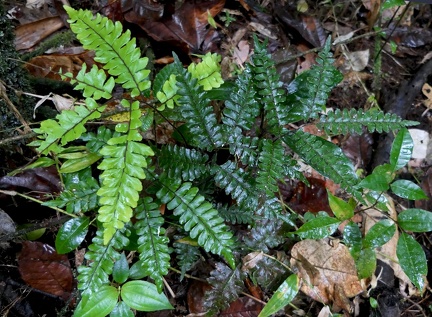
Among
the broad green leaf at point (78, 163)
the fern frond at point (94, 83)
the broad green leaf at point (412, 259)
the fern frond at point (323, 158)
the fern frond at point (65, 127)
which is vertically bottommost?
the broad green leaf at point (412, 259)

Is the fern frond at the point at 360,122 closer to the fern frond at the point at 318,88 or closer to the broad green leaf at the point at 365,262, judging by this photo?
the fern frond at the point at 318,88

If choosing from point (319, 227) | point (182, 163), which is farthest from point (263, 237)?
point (182, 163)

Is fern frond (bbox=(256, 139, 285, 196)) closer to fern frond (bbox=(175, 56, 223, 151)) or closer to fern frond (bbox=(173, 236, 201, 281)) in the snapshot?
fern frond (bbox=(175, 56, 223, 151))

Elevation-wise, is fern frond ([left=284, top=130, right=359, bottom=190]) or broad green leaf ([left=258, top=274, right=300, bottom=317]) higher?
fern frond ([left=284, top=130, right=359, bottom=190])

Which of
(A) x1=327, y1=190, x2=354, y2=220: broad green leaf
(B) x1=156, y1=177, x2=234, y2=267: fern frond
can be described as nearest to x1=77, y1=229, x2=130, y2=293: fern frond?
(B) x1=156, y1=177, x2=234, y2=267: fern frond

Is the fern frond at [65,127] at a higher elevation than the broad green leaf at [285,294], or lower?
higher

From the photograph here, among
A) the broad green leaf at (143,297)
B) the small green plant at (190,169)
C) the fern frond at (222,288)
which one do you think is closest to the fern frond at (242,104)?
the small green plant at (190,169)
